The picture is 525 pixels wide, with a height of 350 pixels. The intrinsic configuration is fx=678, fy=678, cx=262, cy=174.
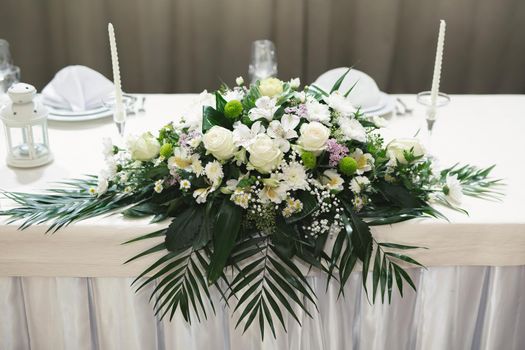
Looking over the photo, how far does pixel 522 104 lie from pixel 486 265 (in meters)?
0.88

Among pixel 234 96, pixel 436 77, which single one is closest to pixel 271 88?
pixel 234 96

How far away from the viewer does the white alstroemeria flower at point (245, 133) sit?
4.41 feet

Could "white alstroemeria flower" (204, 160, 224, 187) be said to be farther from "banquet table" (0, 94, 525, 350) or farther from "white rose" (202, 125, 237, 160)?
"banquet table" (0, 94, 525, 350)

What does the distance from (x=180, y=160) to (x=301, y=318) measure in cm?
46

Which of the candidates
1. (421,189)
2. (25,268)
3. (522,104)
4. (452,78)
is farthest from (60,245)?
(452,78)

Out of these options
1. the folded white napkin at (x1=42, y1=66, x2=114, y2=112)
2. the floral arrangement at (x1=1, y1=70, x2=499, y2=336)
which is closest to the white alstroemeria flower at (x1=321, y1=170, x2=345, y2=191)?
the floral arrangement at (x1=1, y1=70, x2=499, y2=336)

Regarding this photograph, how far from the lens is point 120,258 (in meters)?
1.46

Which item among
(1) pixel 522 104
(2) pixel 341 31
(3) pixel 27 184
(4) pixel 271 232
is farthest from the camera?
(2) pixel 341 31

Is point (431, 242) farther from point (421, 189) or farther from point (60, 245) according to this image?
point (60, 245)

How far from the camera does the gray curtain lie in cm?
323

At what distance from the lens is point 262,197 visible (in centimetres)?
134

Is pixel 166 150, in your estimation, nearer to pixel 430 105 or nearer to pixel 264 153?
pixel 264 153

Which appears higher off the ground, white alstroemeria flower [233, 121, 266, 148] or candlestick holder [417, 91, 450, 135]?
white alstroemeria flower [233, 121, 266, 148]

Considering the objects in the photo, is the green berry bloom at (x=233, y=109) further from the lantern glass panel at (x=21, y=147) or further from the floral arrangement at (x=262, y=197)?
the lantern glass panel at (x=21, y=147)
